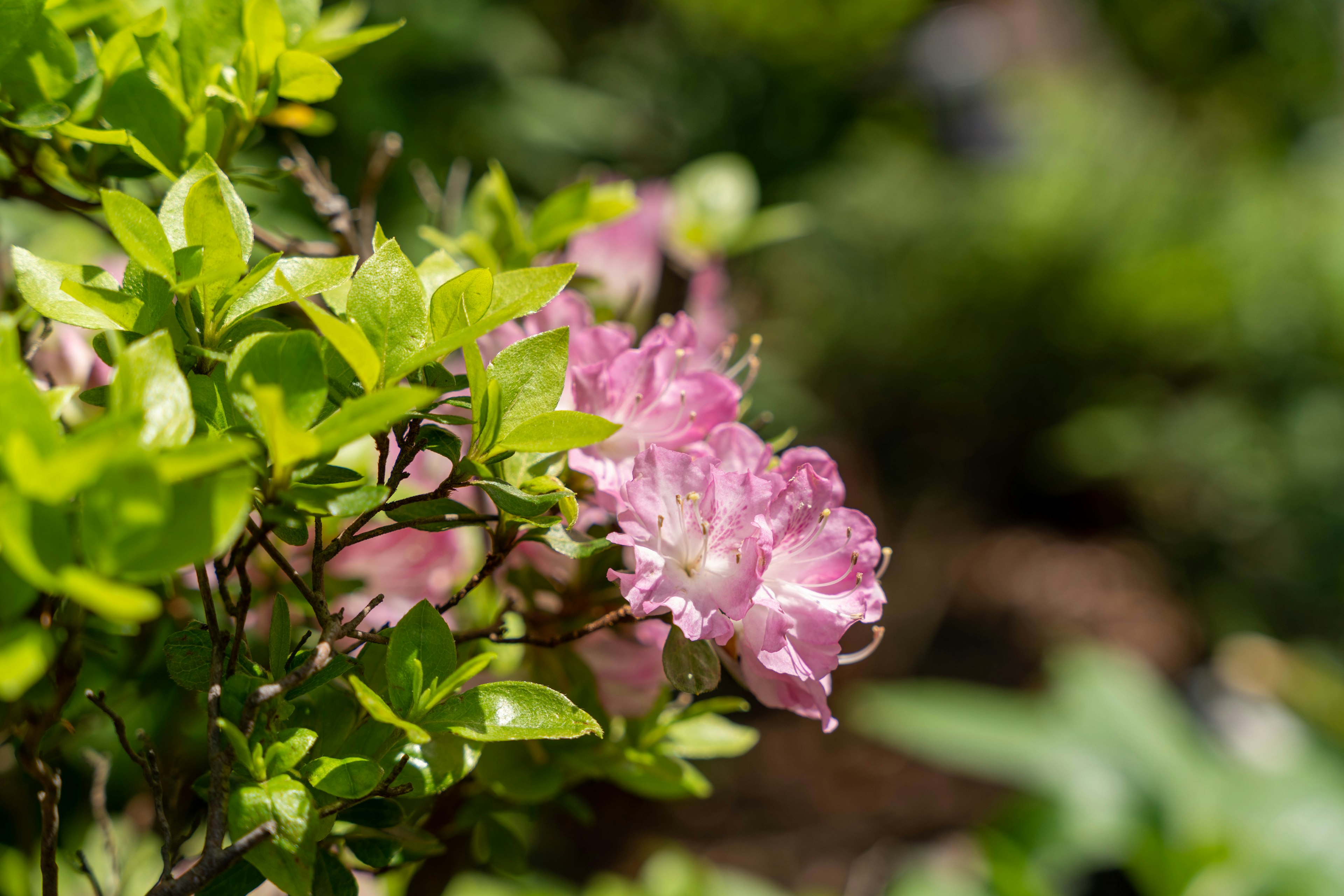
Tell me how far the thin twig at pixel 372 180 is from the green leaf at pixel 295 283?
19cm

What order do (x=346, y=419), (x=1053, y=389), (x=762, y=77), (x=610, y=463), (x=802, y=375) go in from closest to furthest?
(x=346, y=419) < (x=610, y=463) < (x=762, y=77) < (x=802, y=375) < (x=1053, y=389)

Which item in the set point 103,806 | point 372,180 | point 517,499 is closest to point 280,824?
point 517,499

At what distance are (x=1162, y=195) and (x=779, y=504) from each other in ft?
11.8

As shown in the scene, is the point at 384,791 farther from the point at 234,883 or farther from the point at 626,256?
the point at 626,256

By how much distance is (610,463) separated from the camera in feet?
1.23

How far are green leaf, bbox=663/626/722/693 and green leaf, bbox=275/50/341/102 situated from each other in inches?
10.5

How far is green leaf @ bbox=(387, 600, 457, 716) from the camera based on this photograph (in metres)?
0.30

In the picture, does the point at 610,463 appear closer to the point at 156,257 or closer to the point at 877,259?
the point at 156,257

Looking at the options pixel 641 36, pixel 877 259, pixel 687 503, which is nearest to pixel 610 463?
pixel 687 503

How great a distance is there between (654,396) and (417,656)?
149 mm

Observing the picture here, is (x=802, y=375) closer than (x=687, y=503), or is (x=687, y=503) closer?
(x=687, y=503)

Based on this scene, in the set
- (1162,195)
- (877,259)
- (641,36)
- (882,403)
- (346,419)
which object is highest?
(346,419)

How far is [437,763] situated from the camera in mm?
334

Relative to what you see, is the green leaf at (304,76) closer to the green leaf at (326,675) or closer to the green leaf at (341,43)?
the green leaf at (341,43)
